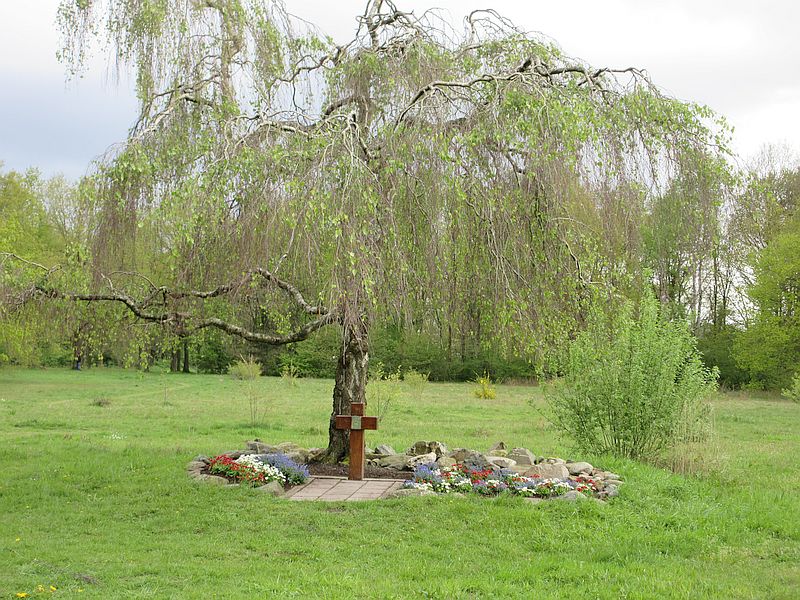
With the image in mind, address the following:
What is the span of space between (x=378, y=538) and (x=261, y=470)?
2.38m

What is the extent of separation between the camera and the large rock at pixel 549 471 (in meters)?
7.86

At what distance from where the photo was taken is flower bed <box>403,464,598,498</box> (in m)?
7.38

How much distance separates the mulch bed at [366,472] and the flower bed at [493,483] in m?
0.63

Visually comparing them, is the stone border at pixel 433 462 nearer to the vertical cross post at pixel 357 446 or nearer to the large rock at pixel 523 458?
the large rock at pixel 523 458

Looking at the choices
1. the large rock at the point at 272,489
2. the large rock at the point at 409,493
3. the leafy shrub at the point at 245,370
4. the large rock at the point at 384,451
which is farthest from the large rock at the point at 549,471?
the leafy shrub at the point at 245,370

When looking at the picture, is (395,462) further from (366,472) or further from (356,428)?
(356,428)

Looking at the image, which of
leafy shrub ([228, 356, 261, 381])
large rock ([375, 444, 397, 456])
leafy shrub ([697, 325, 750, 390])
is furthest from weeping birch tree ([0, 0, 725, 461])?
leafy shrub ([697, 325, 750, 390])

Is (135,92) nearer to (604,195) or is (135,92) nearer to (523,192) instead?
(523,192)

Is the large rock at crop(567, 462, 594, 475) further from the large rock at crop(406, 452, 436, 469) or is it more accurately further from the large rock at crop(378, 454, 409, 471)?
the large rock at crop(378, 454, 409, 471)

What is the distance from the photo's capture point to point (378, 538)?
20.0 feet

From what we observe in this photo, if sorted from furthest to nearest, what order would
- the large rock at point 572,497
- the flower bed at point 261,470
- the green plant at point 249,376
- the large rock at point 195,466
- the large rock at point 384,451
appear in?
1. the green plant at point 249,376
2. the large rock at point 384,451
3. the large rock at point 195,466
4. the flower bed at point 261,470
5. the large rock at point 572,497

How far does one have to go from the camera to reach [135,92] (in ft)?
24.6

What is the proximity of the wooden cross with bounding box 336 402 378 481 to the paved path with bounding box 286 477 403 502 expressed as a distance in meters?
0.14

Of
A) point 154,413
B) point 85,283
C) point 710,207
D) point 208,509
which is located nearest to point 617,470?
point 710,207
